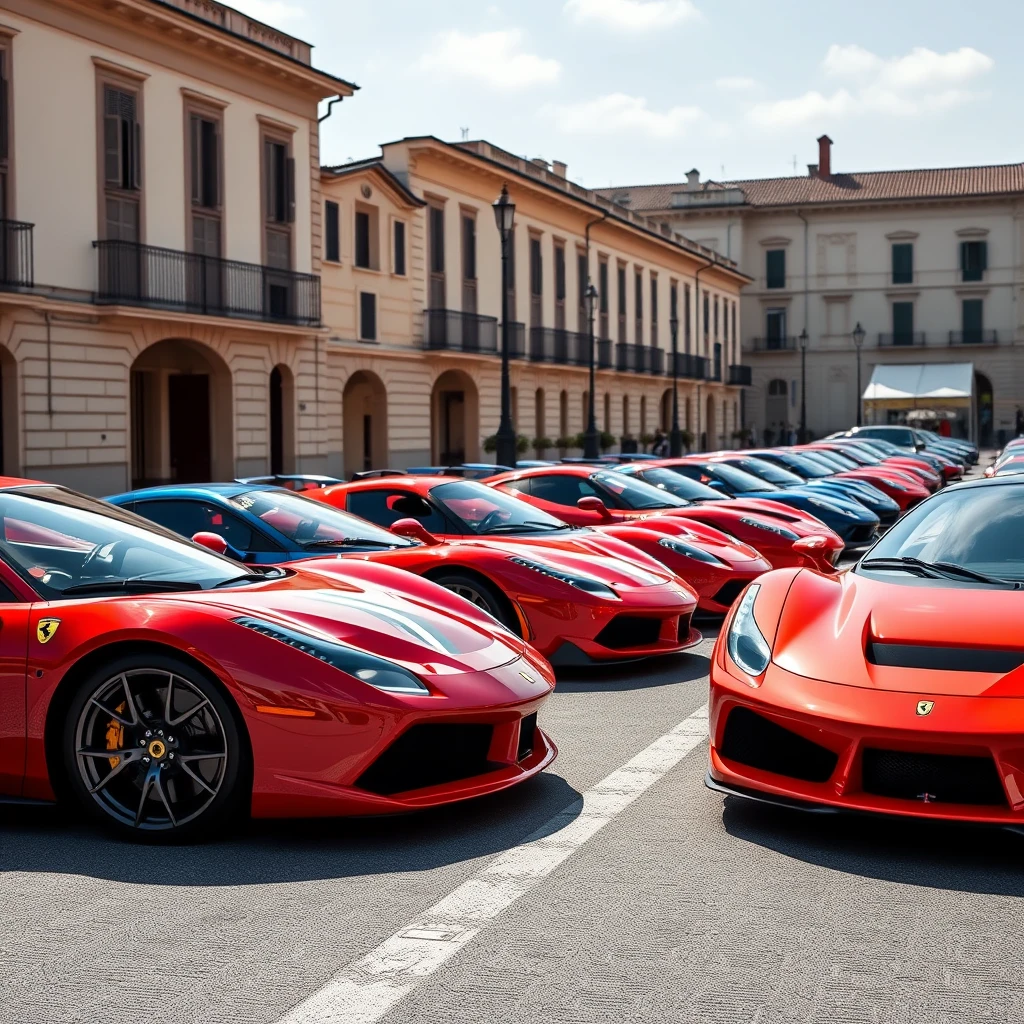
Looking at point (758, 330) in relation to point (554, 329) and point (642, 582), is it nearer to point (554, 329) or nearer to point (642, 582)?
point (554, 329)

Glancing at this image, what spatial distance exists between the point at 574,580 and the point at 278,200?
25.7m

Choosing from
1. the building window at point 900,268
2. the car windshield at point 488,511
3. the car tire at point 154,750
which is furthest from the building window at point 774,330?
the car tire at point 154,750

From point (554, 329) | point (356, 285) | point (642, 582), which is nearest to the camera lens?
point (642, 582)

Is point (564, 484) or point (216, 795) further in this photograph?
point (564, 484)

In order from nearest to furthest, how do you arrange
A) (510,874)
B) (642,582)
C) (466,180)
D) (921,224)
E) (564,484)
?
1. (510,874)
2. (642,582)
3. (564,484)
4. (466,180)
5. (921,224)

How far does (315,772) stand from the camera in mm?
4875

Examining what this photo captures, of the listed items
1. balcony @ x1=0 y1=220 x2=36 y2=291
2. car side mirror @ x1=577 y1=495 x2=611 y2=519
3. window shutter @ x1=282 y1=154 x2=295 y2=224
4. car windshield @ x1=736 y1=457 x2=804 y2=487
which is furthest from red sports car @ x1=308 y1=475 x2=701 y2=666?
window shutter @ x1=282 y1=154 x2=295 y2=224

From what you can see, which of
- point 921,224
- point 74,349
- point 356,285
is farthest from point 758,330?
point 74,349

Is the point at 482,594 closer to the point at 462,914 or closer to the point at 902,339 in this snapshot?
the point at 462,914

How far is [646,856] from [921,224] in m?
85.3

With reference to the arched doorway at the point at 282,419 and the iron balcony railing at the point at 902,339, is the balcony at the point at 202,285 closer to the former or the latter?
the arched doorway at the point at 282,419

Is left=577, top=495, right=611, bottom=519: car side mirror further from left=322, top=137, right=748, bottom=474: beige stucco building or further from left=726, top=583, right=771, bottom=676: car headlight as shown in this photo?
left=322, top=137, right=748, bottom=474: beige stucco building

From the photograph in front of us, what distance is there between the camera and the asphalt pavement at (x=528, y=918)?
354 centimetres

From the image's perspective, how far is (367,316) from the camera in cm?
3822
